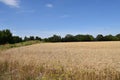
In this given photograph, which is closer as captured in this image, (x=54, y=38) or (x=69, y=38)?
(x=69, y=38)

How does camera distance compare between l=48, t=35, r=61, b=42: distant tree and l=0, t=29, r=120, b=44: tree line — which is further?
l=48, t=35, r=61, b=42: distant tree

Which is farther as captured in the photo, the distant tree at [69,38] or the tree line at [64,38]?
the distant tree at [69,38]

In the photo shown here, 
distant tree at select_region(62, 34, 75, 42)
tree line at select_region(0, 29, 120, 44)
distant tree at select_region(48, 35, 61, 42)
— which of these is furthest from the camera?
distant tree at select_region(48, 35, 61, 42)

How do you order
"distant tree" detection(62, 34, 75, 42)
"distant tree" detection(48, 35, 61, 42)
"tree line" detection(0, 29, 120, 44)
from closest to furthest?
"tree line" detection(0, 29, 120, 44)
"distant tree" detection(62, 34, 75, 42)
"distant tree" detection(48, 35, 61, 42)

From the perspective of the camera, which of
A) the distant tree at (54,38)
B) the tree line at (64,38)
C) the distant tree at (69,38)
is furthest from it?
the distant tree at (54,38)

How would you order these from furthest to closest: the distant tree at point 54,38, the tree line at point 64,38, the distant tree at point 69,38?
1. the distant tree at point 54,38
2. the distant tree at point 69,38
3. the tree line at point 64,38

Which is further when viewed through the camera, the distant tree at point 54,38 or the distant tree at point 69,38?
the distant tree at point 54,38

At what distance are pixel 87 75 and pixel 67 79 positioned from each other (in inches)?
29.6

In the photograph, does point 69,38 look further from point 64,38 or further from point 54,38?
Answer: point 54,38

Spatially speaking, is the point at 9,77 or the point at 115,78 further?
the point at 9,77

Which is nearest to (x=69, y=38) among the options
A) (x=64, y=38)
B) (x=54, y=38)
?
(x=64, y=38)

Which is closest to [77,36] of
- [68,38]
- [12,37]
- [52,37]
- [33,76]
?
[68,38]

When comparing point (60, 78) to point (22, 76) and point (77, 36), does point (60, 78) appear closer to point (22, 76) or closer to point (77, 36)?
point (22, 76)

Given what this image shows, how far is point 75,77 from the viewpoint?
7379mm
